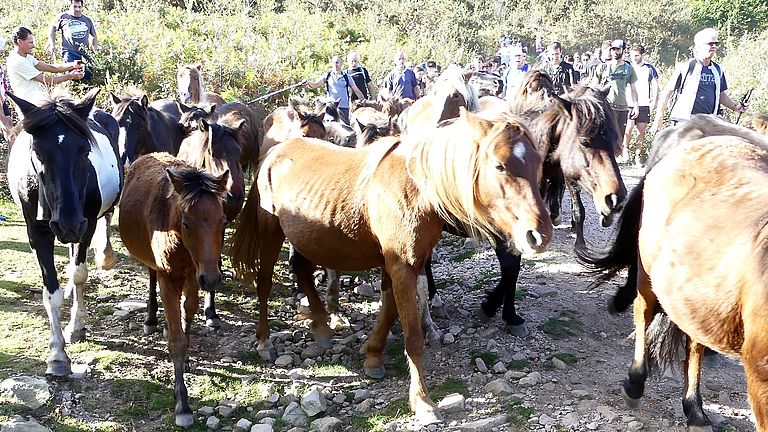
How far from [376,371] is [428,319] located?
73 centimetres

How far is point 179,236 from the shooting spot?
14.2 ft

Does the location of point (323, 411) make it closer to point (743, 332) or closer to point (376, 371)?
point (376, 371)

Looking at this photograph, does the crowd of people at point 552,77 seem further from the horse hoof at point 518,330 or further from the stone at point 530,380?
the stone at point 530,380

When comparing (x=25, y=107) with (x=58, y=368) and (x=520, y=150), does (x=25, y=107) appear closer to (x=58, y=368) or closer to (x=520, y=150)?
(x=58, y=368)

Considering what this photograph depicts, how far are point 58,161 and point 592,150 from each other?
431 centimetres

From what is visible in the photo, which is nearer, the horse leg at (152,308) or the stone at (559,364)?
the stone at (559,364)

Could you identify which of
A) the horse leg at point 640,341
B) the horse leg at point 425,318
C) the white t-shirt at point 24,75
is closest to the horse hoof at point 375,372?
the horse leg at point 425,318

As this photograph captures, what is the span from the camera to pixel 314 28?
22.1 meters

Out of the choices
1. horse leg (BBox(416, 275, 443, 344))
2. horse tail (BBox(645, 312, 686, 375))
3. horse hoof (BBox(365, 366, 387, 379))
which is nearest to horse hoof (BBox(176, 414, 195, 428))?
horse hoof (BBox(365, 366, 387, 379))

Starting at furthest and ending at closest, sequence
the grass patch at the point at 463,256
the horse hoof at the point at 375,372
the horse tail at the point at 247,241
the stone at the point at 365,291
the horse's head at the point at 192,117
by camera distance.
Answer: the horse's head at the point at 192,117 < the grass patch at the point at 463,256 < the stone at the point at 365,291 < the horse tail at the point at 247,241 < the horse hoof at the point at 375,372

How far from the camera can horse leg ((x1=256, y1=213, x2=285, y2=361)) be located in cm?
529

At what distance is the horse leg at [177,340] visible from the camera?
429 centimetres

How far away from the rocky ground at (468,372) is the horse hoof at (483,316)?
0.34 ft

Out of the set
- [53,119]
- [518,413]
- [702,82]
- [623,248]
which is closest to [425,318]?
[518,413]
